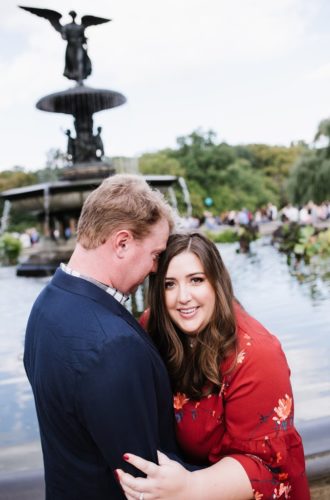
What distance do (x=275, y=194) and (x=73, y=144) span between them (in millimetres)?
51672

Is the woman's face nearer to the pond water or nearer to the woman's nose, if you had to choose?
the woman's nose

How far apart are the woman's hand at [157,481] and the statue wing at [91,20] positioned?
11.0 metres

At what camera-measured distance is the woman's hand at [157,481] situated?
1.41 metres

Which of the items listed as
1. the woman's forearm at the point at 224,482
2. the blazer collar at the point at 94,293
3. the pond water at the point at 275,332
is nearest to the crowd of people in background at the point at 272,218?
the pond water at the point at 275,332

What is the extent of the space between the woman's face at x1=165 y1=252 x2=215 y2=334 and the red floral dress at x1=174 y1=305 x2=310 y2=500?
18cm

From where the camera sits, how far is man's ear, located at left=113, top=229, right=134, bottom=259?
1.56 m

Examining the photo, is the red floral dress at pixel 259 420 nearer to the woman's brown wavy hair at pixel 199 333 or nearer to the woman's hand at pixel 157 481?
the woman's brown wavy hair at pixel 199 333

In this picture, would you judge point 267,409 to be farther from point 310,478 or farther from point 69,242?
point 69,242

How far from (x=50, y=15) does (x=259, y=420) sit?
35.8 feet

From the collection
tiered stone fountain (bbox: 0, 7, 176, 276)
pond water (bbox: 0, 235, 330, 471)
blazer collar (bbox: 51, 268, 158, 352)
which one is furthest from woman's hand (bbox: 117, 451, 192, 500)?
tiered stone fountain (bbox: 0, 7, 176, 276)

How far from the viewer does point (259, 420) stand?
1639 mm

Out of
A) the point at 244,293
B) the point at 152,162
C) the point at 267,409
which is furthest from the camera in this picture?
the point at 152,162

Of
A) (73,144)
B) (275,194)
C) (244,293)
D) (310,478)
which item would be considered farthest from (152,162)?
(310,478)

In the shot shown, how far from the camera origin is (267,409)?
1633 mm
